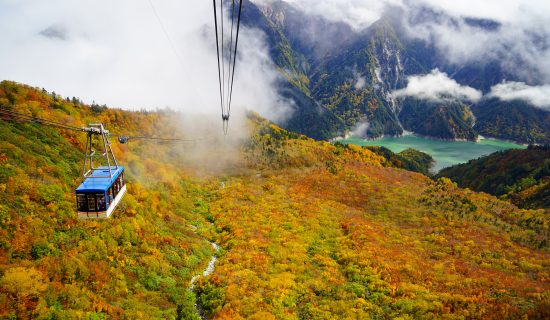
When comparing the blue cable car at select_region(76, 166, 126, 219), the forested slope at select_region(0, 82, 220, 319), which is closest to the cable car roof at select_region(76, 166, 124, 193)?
the blue cable car at select_region(76, 166, 126, 219)

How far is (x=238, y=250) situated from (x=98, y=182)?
87.3 feet

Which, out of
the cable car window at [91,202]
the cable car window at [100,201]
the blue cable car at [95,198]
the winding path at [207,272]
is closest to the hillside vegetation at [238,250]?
the winding path at [207,272]

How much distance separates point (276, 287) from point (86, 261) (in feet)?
64.3

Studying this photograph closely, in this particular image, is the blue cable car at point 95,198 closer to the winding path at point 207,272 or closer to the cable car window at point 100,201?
the cable car window at point 100,201

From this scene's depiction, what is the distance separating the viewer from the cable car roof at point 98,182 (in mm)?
24312

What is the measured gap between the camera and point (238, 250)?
48375 millimetres

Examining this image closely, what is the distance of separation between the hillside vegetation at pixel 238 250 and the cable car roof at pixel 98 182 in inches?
337

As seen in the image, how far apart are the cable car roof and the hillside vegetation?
8.56 meters

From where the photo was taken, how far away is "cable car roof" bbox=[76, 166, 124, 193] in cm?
2431

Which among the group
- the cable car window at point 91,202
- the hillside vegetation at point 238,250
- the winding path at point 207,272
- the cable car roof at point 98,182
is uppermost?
the cable car roof at point 98,182

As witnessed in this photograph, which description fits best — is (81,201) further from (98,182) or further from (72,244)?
(72,244)

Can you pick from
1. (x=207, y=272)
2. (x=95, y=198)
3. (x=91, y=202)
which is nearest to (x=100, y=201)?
(x=95, y=198)

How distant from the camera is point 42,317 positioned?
934 inches

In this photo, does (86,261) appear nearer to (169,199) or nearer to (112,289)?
(112,289)
